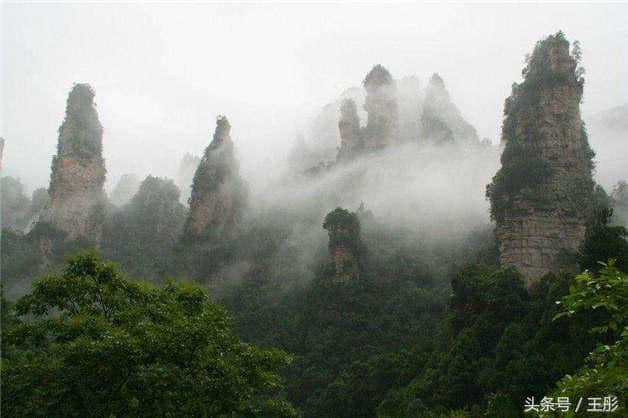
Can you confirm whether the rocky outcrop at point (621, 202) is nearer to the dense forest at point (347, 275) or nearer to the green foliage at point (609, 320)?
the dense forest at point (347, 275)

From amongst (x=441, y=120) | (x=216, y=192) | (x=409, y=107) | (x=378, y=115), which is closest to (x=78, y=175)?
(x=216, y=192)

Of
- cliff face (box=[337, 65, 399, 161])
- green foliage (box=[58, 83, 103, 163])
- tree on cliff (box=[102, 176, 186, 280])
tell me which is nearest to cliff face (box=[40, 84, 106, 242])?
green foliage (box=[58, 83, 103, 163])

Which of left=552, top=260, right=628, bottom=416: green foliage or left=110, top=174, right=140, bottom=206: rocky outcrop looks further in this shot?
left=110, top=174, right=140, bottom=206: rocky outcrop

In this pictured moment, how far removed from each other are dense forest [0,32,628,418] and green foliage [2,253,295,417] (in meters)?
0.04

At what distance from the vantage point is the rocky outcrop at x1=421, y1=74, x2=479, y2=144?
76625 millimetres

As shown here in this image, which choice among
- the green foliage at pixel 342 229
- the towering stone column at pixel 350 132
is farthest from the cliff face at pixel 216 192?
the green foliage at pixel 342 229

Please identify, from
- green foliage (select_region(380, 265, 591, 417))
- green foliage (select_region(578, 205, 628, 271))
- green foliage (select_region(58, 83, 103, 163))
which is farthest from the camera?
green foliage (select_region(58, 83, 103, 163))

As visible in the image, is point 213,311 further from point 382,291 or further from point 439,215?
point 439,215

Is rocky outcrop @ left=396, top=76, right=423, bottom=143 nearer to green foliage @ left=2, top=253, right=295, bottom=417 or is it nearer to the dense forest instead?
the dense forest

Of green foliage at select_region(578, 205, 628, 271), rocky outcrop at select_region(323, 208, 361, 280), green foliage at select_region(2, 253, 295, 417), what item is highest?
rocky outcrop at select_region(323, 208, 361, 280)

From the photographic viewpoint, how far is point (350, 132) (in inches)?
3007

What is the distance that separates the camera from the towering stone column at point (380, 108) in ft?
242

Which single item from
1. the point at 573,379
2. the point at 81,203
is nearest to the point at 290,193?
the point at 81,203

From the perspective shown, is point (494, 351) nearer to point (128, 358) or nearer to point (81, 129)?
point (128, 358)
